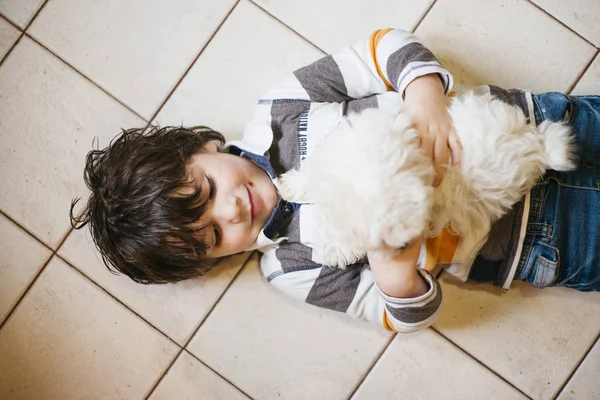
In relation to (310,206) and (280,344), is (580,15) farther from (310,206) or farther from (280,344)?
(280,344)

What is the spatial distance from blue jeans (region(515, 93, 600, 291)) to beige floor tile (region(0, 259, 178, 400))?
2.56ft

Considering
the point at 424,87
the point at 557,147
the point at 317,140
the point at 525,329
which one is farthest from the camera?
the point at 525,329

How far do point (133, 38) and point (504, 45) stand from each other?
84 centimetres

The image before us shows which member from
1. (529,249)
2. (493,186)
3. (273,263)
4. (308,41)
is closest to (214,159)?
(273,263)

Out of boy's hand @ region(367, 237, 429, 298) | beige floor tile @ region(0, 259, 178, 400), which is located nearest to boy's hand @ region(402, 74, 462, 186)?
boy's hand @ region(367, 237, 429, 298)

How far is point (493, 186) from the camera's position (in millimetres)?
700

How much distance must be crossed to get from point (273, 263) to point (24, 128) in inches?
25.6

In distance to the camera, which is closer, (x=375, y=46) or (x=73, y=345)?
(x=375, y=46)

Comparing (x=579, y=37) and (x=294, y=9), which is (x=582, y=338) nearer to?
(x=579, y=37)

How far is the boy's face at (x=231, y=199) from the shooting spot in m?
0.87

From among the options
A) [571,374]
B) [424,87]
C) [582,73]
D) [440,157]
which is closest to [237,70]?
[424,87]

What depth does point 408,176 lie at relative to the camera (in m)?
0.59

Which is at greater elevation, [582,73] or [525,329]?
[582,73]

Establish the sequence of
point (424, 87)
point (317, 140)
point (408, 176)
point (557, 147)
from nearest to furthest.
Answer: point (408, 176) < point (557, 147) < point (424, 87) < point (317, 140)
